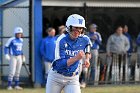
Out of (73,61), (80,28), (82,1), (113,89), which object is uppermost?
(82,1)

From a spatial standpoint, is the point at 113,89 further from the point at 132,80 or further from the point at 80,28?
the point at 80,28

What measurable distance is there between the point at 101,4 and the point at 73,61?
1011cm

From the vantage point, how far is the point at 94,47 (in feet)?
54.0

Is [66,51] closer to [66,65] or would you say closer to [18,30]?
[66,65]

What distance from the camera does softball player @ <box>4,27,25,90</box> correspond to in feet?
51.0

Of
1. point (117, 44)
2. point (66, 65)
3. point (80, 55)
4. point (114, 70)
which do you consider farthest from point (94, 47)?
point (80, 55)

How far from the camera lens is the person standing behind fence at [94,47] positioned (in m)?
16.3

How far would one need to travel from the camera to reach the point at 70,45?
7.70 meters

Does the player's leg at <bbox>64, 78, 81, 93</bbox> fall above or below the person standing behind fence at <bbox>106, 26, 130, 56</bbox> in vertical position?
below

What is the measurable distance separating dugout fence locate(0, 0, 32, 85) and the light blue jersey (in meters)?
0.80

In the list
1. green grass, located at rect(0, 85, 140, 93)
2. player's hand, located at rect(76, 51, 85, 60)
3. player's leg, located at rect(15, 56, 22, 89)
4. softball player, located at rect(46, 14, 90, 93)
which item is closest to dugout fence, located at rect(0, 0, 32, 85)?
player's leg, located at rect(15, 56, 22, 89)

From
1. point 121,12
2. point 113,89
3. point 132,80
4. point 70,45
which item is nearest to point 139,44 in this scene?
point 132,80

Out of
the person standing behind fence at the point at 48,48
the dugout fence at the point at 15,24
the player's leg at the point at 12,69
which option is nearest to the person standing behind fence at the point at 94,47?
the person standing behind fence at the point at 48,48

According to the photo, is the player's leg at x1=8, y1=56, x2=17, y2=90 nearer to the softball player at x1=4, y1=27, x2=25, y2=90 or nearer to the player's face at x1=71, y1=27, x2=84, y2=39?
the softball player at x1=4, y1=27, x2=25, y2=90
